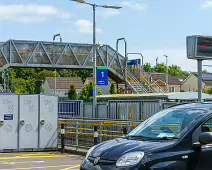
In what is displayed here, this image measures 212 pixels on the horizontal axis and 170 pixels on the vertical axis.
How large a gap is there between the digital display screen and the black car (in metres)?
5.28

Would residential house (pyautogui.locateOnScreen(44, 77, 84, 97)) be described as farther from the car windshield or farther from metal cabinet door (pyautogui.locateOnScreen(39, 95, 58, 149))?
the car windshield

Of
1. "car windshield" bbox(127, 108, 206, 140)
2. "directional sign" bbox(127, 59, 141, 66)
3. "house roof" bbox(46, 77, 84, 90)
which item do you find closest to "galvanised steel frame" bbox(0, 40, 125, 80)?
"directional sign" bbox(127, 59, 141, 66)

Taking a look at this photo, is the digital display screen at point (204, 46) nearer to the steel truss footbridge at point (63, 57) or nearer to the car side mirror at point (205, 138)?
the car side mirror at point (205, 138)

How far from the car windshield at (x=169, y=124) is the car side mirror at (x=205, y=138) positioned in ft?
1.25

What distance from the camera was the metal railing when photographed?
18.1 m

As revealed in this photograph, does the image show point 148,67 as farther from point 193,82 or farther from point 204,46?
point 204,46

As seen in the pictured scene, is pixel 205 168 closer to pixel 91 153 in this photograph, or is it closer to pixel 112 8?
pixel 91 153

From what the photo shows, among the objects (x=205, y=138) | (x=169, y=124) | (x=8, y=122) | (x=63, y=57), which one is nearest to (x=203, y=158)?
(x=205, y=138)

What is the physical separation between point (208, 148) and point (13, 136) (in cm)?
1217

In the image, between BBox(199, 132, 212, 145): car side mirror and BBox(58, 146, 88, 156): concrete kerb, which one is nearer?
BBox(199, 132, 212, 145): car side mirror

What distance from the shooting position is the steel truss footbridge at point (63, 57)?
40000 mm

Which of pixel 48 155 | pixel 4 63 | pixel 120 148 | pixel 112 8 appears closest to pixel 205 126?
pixel 120 148

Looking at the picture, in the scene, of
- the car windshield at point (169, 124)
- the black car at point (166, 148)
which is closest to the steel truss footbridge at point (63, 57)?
the car windshield at point (169, 124)

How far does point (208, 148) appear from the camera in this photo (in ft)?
24.7
